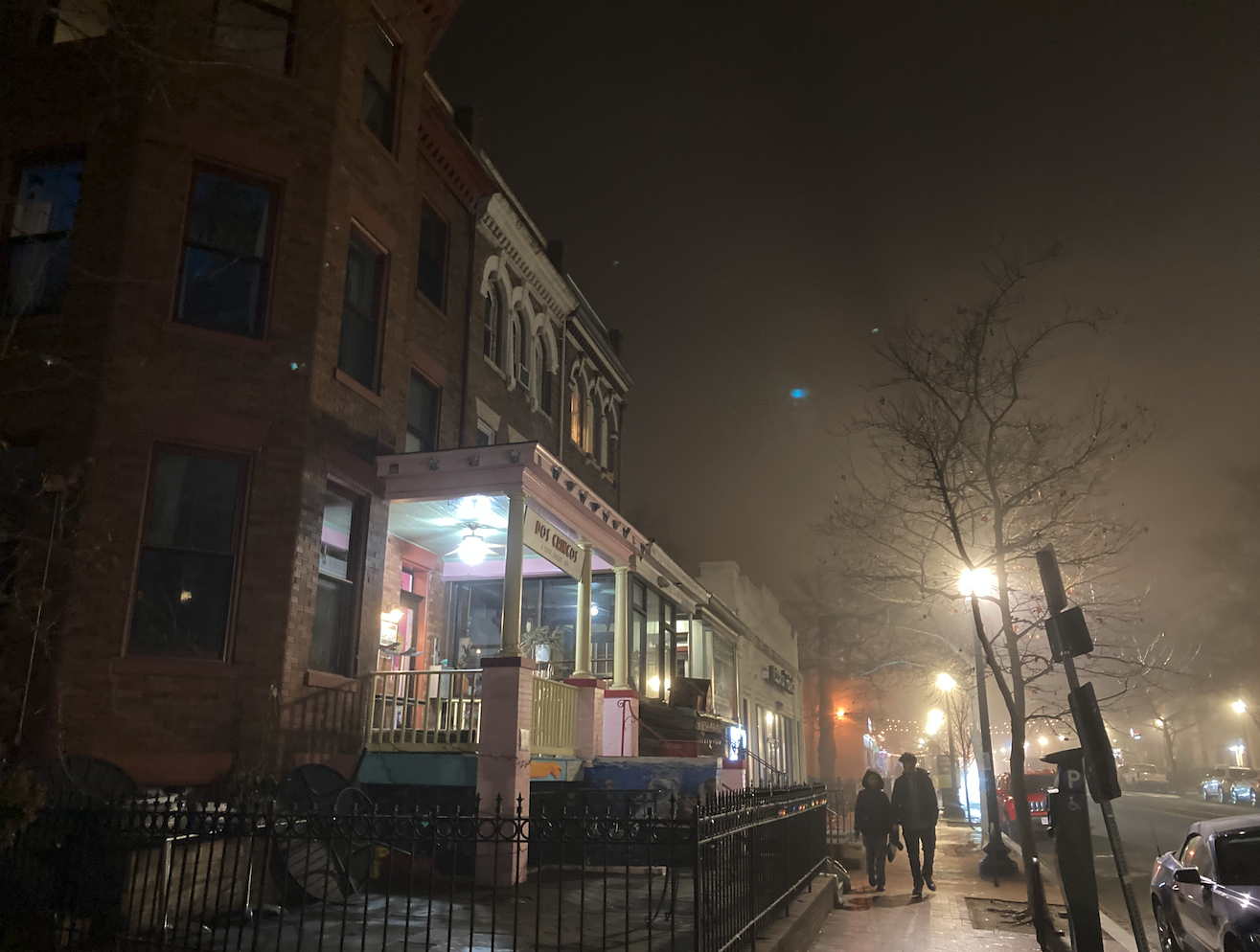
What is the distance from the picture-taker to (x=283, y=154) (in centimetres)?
1144

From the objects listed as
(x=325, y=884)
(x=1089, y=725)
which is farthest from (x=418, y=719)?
(x=1089, y=725)

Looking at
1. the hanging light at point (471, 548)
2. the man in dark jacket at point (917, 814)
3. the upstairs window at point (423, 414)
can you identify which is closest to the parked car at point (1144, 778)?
the man in dark jacket at point (917, 814)

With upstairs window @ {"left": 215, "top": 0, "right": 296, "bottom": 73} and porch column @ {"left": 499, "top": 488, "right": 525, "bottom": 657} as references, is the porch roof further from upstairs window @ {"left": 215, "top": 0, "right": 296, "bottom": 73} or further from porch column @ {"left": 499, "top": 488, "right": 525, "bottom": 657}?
upstairs window @ {"left": 215, "top": 0, "right": 296, "bottom": 73}

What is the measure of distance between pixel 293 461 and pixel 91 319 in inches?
106

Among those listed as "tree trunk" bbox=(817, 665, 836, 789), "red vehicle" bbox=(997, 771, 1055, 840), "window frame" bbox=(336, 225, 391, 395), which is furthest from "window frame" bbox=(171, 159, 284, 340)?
"tree trunk" bbox=(817, 665, 836, 789)

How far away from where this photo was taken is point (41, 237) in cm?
1089

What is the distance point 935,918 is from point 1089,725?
191 inches

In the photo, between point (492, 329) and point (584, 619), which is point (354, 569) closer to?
point (584, 619)

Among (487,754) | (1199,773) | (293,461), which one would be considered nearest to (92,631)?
(293,461)

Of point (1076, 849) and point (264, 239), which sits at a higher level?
point (264, 239)

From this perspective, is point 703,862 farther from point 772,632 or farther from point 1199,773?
point 1199,773

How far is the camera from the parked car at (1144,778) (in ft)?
206

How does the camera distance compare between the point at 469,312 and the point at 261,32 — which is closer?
the point at 261,32

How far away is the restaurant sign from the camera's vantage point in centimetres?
1194
